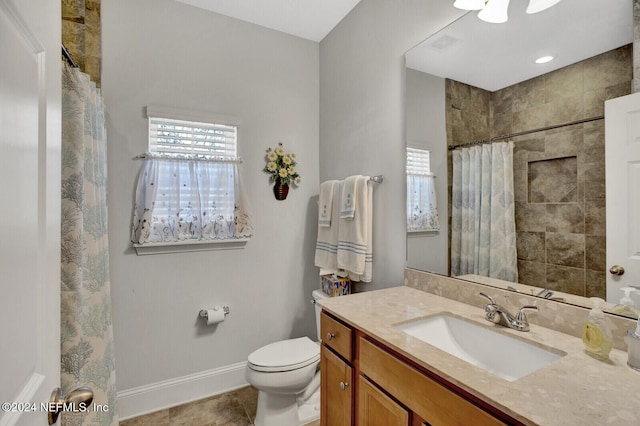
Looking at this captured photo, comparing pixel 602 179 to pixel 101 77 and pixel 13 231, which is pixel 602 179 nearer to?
pixel 13 231

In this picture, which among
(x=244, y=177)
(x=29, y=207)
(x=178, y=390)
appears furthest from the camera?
(x=244, y=177)

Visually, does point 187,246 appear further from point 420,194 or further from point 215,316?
point 420,194

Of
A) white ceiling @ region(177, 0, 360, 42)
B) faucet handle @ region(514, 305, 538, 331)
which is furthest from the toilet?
white ceiling @ region(177, 0, 360, 42)

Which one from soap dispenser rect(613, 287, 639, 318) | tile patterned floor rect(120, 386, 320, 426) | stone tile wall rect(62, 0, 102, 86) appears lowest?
tile patterned floor rect(120, 386, 320, 426)

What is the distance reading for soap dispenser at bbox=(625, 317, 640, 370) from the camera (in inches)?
31.5

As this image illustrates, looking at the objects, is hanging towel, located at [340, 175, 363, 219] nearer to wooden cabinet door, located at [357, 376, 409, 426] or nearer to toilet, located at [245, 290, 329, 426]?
toilet, located at [245, 290, 329, 426]

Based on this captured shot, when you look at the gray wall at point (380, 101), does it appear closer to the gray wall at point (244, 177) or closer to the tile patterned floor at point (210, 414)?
the gray wall at point (244, 177)

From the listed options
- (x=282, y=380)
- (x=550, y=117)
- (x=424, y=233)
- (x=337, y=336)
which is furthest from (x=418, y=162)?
(x=282, y=380)

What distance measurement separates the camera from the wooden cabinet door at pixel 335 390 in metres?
1.21

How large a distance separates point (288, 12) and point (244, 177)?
1.25 m

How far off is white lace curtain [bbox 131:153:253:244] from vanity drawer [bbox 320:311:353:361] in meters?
1.10

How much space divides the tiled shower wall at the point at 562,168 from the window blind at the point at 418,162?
0.38 meters

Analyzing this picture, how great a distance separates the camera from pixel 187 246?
6.98 feet

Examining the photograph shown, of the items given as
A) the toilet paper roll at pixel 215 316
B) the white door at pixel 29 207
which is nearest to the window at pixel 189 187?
the toilet paper roll at pixel 215 316
